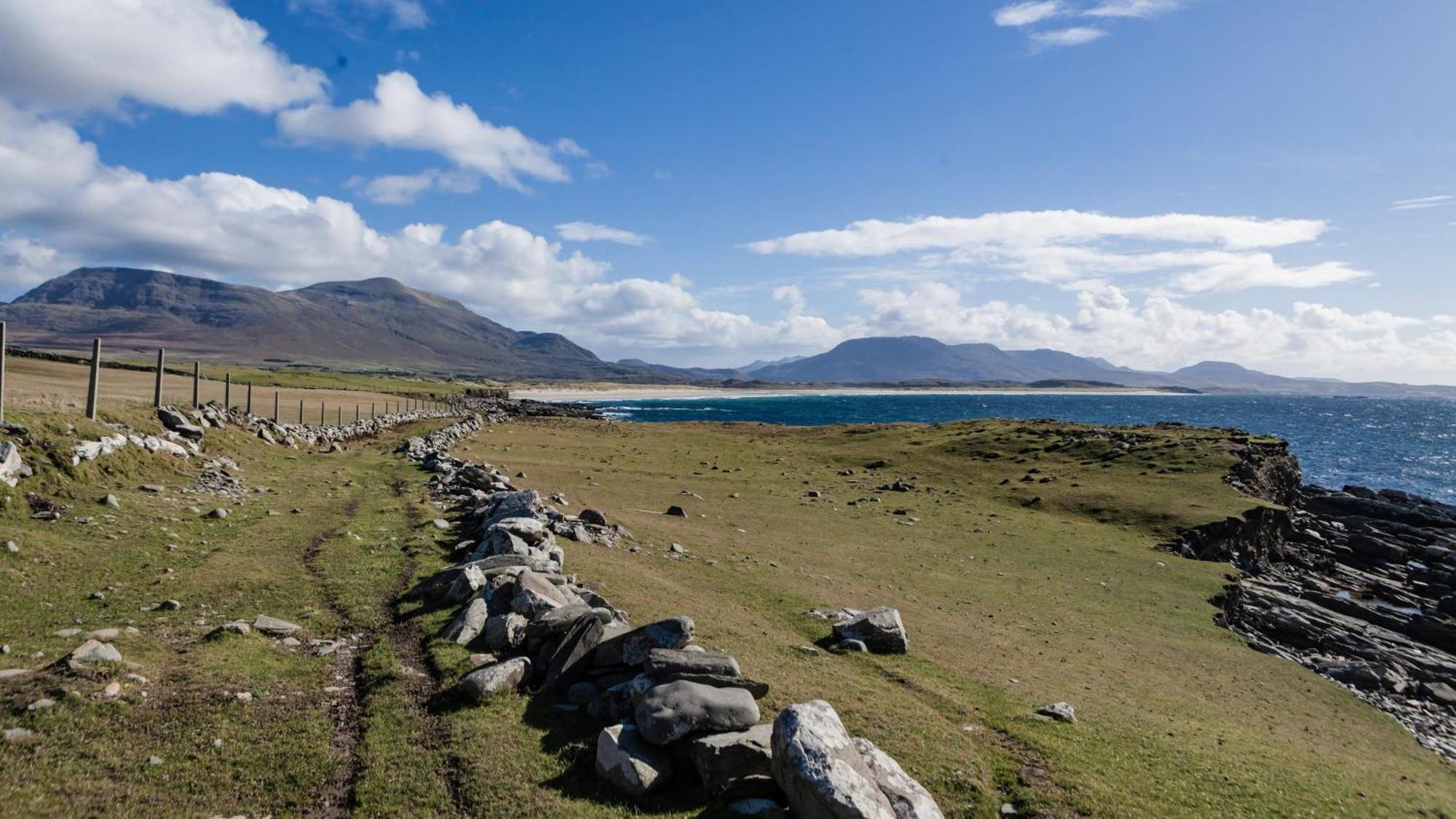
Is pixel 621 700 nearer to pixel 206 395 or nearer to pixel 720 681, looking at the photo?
pixel 720 681

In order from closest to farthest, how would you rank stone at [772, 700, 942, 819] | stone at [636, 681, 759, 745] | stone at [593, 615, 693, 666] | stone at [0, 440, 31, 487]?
stone at [772, 700, 942, 819]
stone at [636, 681, 759, 745]
stone at [593, 615, 693, 666]
stone at [0, 440, 31, 487]

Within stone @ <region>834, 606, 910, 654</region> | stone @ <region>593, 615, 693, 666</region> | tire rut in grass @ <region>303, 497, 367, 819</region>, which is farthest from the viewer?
stone @ <region>834, 606, 910, 654</region>

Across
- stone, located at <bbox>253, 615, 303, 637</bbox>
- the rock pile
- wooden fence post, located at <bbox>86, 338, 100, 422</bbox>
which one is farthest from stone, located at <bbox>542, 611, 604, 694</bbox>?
wooden fence post, located at <bbox>86, 338, 100, 422</bbox>

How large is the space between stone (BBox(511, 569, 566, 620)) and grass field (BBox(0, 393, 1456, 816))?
70.4 inches

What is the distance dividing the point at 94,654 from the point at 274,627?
3.14 m

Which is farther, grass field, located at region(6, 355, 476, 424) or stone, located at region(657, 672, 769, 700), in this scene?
grass field, located at region(6, 355, 476, 424)

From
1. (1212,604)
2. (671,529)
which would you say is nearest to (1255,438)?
(1212,604)

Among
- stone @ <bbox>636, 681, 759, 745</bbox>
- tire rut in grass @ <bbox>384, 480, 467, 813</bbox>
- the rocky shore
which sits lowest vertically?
the rocky shore

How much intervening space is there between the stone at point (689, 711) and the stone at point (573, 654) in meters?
2.53

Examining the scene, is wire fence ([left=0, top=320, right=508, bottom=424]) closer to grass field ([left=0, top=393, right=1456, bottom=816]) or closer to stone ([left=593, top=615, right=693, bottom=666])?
grass field ([left=0, top=393, right=1456, bottom=816])

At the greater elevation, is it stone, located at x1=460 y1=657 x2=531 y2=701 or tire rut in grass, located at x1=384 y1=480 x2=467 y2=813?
stone, located at x1=460 y1=657 x2=531 y2=701

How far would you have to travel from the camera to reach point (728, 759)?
10.2 meters

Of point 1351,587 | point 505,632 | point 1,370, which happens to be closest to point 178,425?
point 1,370

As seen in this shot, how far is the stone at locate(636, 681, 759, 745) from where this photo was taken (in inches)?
416
